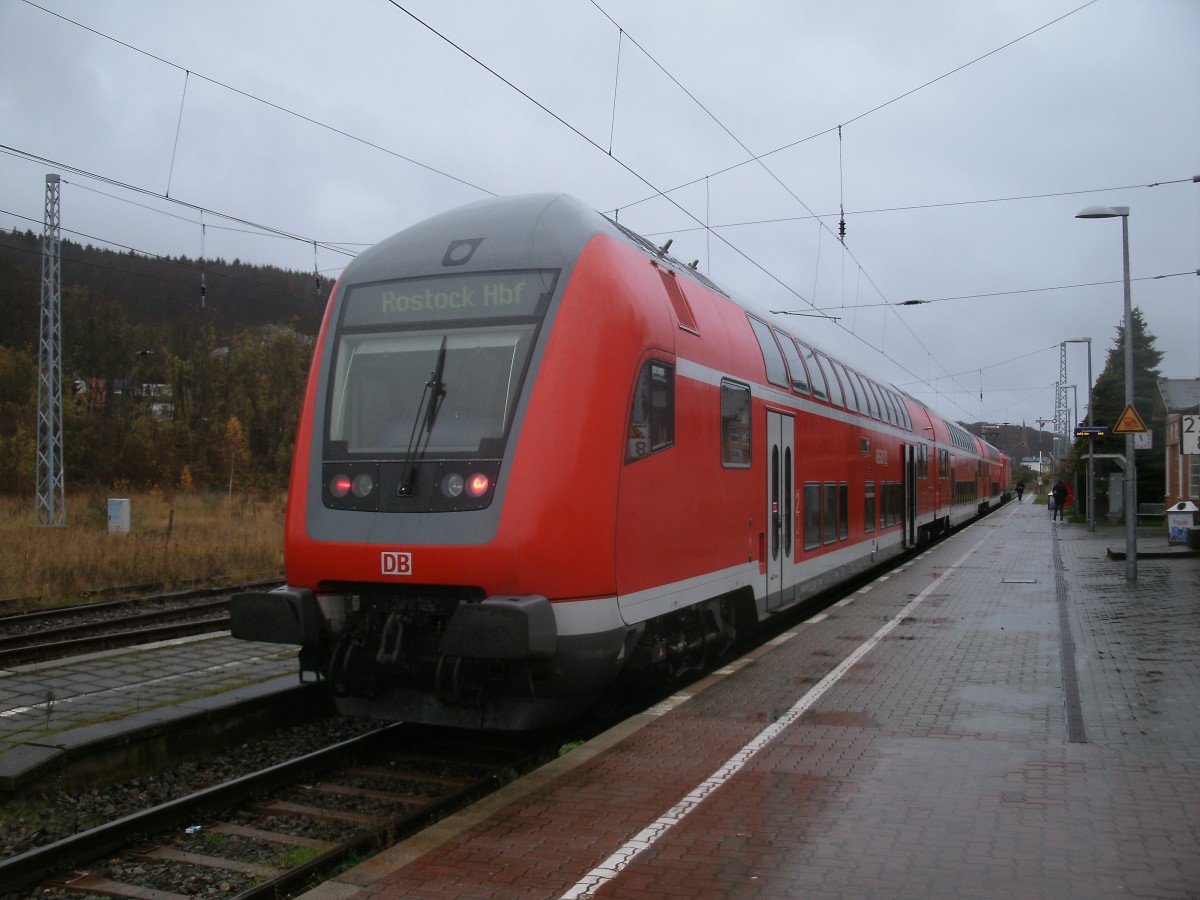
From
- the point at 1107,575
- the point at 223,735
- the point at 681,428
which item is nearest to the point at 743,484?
the point at 681,428

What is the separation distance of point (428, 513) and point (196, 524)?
19844 millimetres

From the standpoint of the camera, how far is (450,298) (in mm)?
6969

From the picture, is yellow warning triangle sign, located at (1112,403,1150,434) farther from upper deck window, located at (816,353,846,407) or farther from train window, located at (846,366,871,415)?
upper deck window, located at (816,353,846,407)

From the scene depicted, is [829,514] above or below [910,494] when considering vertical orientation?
below

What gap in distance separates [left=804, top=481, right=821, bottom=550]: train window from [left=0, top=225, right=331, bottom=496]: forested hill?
2785 centimetres

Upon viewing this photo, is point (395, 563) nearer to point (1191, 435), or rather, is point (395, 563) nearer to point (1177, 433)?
point (1191, 435)

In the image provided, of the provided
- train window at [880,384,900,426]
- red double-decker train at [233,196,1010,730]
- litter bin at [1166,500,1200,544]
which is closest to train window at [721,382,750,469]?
red double-decker train at [233,196,1010,730]

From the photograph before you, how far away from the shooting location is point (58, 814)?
235 inches

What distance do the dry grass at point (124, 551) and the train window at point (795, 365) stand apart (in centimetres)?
1034

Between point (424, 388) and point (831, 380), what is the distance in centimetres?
816

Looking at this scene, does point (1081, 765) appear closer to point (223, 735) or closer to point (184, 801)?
point (184, 801)

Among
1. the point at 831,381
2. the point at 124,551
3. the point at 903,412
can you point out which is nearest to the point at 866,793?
the point at 831,381

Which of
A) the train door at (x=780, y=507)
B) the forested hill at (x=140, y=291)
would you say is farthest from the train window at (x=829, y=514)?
the forested hill at (x=140, y=291)

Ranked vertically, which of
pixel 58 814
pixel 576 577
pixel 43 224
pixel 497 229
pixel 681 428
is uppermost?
pixel 43 224
